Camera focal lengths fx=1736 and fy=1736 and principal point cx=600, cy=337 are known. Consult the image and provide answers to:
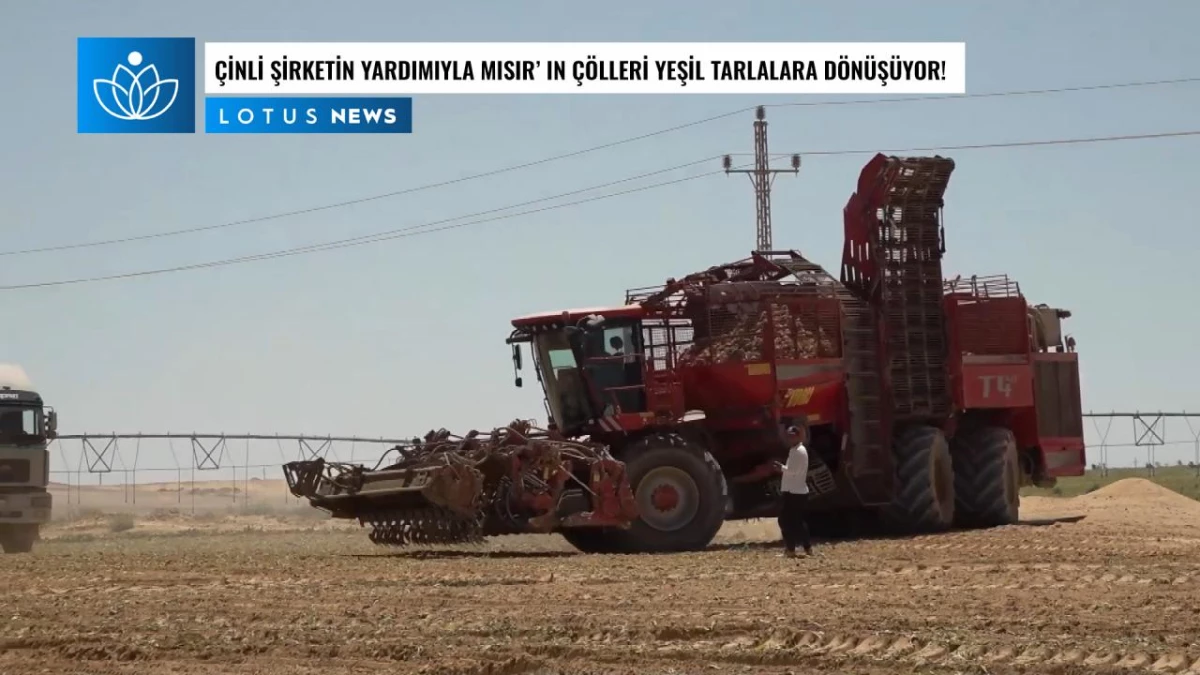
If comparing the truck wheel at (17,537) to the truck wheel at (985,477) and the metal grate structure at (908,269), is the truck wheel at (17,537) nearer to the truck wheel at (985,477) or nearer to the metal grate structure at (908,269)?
the metal grate structure at (908,269)

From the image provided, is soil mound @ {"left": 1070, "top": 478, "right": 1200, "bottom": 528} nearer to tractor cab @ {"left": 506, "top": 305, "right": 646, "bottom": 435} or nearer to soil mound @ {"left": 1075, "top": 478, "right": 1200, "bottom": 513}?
soil mound @ {"left": 1075, "top": 478, "right": 1200, "bottom": 513}

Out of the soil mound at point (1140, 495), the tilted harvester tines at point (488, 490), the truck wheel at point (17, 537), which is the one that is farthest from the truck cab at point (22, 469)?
the soil mound at point (1140, 495)

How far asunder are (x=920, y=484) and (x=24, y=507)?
15.0 m

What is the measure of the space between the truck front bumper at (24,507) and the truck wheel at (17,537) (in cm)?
21

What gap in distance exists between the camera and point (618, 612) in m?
13.4

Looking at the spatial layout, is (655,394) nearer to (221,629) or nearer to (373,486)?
(373,486)

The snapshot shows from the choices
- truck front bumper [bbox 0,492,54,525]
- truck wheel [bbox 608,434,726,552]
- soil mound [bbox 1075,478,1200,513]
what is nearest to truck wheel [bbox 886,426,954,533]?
truck wheel [bbox 608,434,726,552]

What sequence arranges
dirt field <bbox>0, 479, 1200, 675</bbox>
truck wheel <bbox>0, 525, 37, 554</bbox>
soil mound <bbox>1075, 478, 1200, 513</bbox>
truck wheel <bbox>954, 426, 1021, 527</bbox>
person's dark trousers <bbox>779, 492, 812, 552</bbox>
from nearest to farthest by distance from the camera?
1. dirt field <bbox>0, 479, 1200, 675</bbox>
2. person's dark trousers <bbox>779, 492, 812, 552</bbox>
3. truck wheel <bbox>954, 426, 1021, 527</bbox>
4. truck wheel <bbox>0, 525, 37, 554</bbox>
5. soil mound <bbox>1075, 478, 1200, 513</bbox>

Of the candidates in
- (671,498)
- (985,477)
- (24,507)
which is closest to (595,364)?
(671,498)

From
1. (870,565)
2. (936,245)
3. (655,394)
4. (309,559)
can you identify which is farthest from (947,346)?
(309,559)

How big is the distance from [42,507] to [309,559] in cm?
1153

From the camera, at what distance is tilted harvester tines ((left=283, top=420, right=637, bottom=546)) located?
814 inches

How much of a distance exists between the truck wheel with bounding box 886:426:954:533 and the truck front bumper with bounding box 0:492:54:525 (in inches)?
565

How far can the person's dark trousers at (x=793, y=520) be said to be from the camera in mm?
19812
